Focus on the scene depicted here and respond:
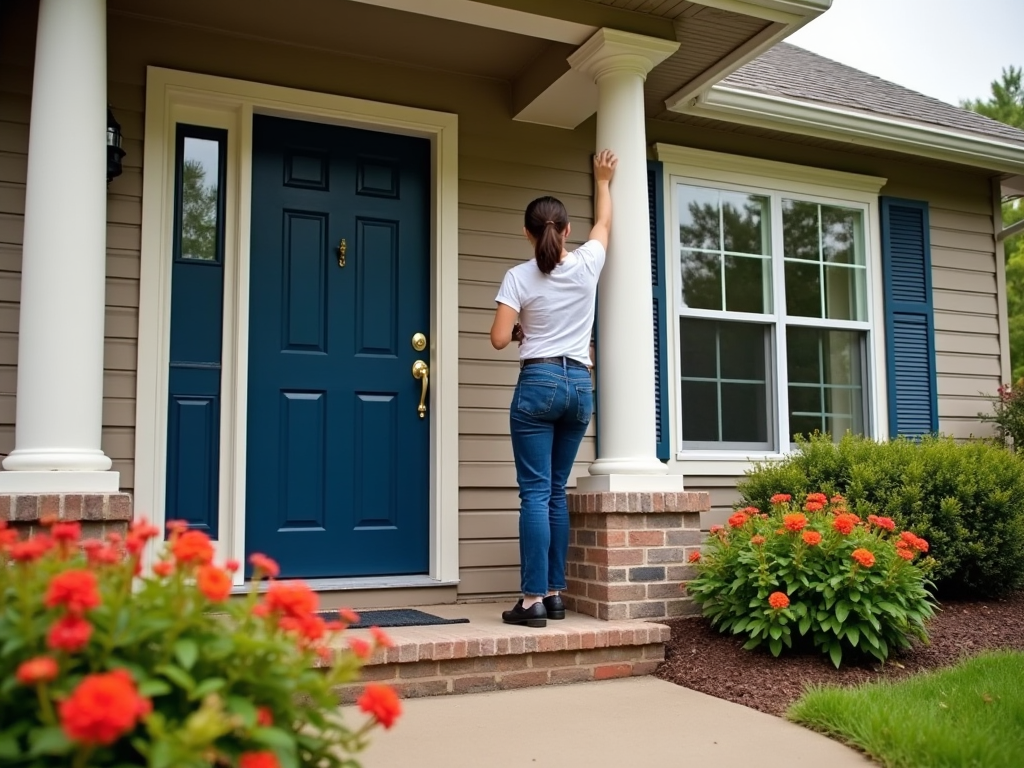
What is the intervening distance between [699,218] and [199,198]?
9.01ft

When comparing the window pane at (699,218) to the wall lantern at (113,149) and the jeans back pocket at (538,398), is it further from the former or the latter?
the wall lantern at (113,149)

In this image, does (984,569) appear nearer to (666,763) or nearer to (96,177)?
(666,763)

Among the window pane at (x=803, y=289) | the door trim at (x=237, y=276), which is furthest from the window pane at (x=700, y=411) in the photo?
the door trim at (x=237, y=276)

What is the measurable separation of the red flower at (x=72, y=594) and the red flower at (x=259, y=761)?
0.92 ft

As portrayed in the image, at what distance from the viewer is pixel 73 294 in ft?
10.6

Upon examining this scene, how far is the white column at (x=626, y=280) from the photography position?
4.08 m

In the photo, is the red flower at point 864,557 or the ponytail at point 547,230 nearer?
the red flower at point 864,557

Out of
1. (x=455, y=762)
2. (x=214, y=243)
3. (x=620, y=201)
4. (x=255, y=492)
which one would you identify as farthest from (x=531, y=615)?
(x=214, y=243)

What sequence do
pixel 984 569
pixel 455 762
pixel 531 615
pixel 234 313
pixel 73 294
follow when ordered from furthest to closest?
pixel 984 569 → pixel 234 313 → pixel 531 615 → pixel 73 294 → pixel 455 762

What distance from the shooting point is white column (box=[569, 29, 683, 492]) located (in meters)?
4.08

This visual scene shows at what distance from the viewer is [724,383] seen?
17.5 ft

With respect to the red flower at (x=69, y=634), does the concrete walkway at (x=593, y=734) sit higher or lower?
lower

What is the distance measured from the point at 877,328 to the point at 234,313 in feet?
12.6

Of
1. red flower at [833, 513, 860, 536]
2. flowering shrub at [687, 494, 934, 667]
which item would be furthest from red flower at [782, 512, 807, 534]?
red flower at [833, 513, 860, 536]
